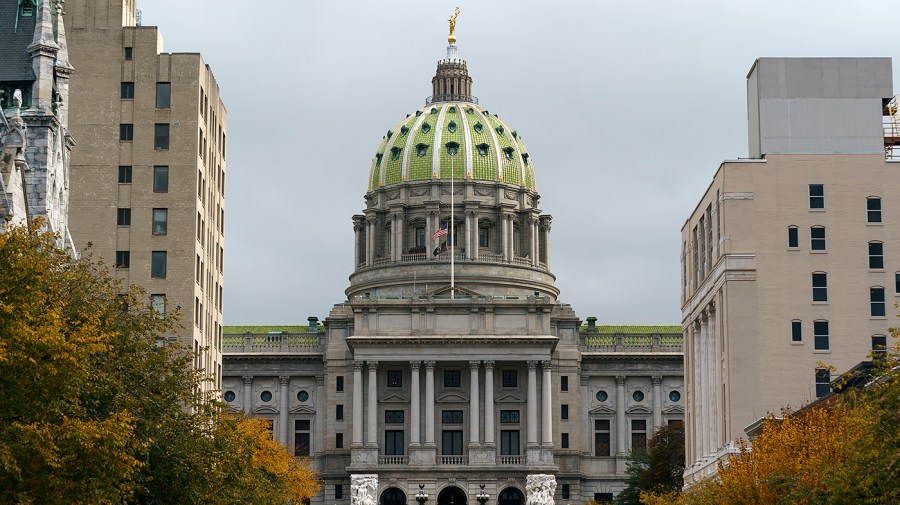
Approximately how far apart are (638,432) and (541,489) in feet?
82.7

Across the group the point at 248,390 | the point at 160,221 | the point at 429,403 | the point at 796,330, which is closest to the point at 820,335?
the point at 796,330

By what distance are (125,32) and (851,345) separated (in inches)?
1802

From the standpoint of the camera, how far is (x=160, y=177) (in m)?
102

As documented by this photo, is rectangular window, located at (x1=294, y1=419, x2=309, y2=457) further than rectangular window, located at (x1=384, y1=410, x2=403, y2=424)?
Yes

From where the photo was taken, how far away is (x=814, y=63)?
10462 cm

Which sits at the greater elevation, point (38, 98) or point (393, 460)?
point (38, 98)

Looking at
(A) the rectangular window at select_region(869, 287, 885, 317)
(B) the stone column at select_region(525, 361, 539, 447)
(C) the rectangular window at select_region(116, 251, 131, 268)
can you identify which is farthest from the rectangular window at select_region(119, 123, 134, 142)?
(B) the stone column at select_region(525, 361, 539, 447)

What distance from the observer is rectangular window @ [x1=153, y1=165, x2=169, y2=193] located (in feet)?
333

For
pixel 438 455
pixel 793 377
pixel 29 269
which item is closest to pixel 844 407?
pixel 29 269

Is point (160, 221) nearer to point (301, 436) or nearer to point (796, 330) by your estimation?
point (796, 330)

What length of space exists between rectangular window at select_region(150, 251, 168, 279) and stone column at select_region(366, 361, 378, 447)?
76.2 metres

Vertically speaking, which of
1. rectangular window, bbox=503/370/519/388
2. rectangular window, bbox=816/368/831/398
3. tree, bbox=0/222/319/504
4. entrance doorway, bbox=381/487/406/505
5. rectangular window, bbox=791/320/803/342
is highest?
rectangular window, bbox=503/370/519/388

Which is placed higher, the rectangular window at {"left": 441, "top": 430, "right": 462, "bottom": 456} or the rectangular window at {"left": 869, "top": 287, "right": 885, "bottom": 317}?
the rectangular window at {"left": 869, "top": 287, "right": 885, "bottom": 317}

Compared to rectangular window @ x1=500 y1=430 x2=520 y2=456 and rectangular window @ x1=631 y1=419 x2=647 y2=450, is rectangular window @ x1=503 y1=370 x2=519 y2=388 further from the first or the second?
rectangular window @ x1=631 y1=419 x2=647 y2=450
